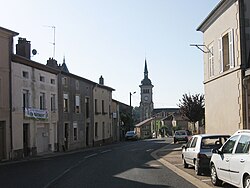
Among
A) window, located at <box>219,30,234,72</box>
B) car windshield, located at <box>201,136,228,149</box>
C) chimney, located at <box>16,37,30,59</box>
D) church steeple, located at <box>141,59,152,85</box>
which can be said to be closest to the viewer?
car windshield, located at <box>201,136,228,149</box>

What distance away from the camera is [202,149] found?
16.2m

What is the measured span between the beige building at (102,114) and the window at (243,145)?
42360 millimetres

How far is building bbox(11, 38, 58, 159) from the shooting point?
102 feet

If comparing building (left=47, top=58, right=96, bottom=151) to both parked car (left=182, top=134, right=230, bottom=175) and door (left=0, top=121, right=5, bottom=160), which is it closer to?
door (left=0, top=121, right=5, bottom=160)

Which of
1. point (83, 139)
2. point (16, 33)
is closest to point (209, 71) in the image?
point (16, 33)

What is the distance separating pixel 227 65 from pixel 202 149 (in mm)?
7558

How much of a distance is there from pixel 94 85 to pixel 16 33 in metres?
24.0

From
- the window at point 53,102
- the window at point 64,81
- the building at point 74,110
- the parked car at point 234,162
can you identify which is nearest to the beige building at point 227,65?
the parked car at point 234,162

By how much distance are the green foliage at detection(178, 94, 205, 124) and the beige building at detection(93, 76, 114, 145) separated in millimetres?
12271

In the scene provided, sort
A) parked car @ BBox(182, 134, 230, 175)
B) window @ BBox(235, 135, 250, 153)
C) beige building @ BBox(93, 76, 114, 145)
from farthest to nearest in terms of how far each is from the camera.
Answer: beige building @ BBox(93, 76, 114, 145) < parked car @ BBox(182, 134, 230, 175) < window @ BBox(235, 135, 250, 153)

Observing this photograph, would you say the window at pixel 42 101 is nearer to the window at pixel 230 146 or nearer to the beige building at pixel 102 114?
the beige building at pixel 102 114

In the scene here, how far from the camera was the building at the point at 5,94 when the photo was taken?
29109 millimetres

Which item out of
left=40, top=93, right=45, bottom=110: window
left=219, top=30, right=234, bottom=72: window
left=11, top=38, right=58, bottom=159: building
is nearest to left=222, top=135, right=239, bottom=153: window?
left=219, top=30, right=234, bottom=72: window

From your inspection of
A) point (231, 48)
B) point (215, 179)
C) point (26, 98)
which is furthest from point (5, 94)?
point (215, 179)
